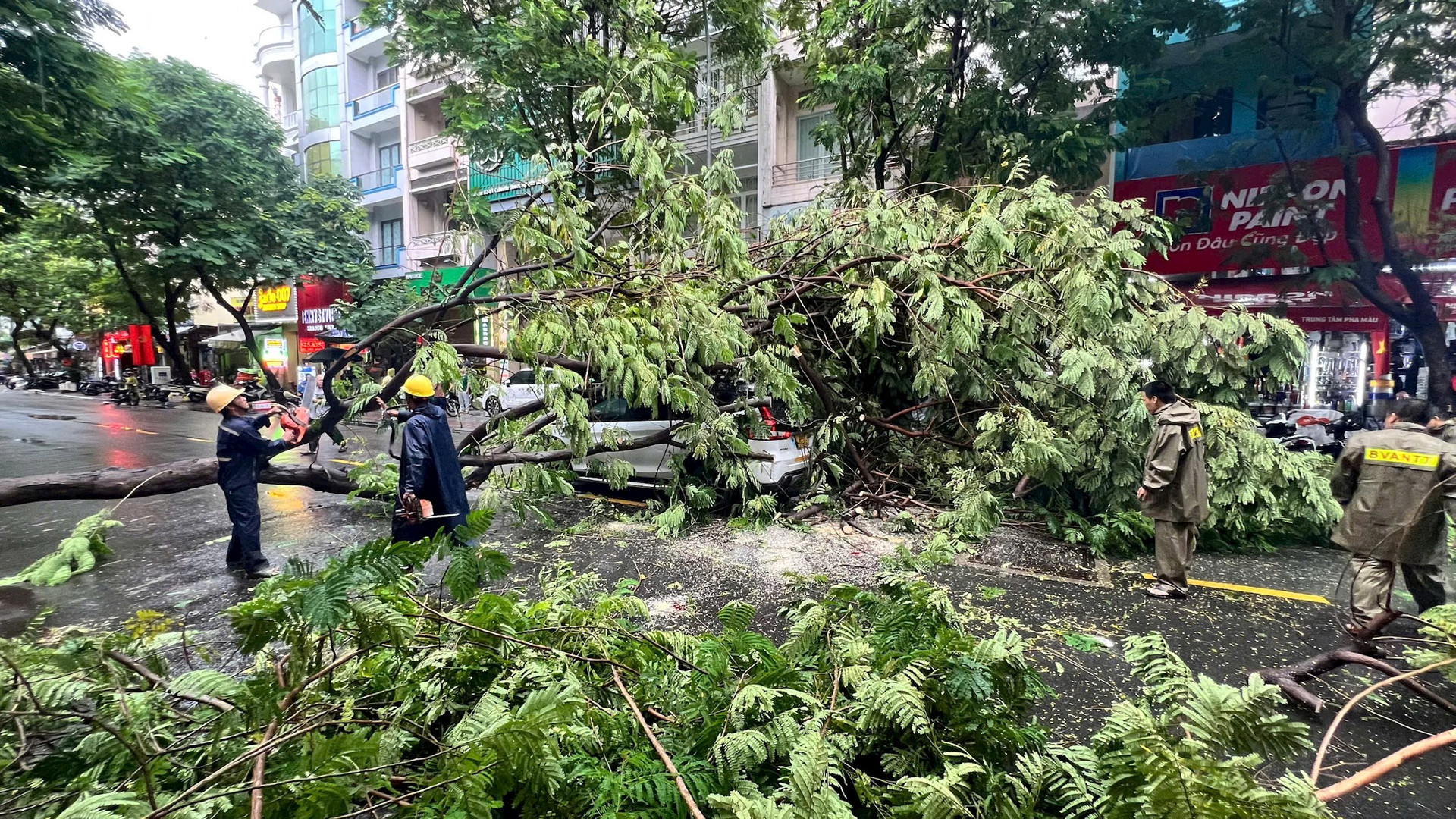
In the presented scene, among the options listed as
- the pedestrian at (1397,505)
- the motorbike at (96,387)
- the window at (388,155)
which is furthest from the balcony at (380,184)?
the pedestrian at (1397,505)

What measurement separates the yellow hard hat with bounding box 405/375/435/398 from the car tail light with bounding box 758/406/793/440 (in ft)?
11.5

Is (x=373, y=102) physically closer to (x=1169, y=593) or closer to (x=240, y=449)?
(x=240, y=449)

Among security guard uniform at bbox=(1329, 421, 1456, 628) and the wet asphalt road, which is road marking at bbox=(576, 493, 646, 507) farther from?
security guard uniform at bbox=(1329, 421, 1456, 628)

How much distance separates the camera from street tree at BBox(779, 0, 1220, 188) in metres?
8.94

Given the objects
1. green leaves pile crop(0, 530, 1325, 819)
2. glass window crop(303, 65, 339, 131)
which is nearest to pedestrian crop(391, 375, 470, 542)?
green leaves pile crop(0, 530, 1325, 819)

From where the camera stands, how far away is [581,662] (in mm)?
2215

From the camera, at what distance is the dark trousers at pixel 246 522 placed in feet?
17.5

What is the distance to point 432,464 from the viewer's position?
4.36 m

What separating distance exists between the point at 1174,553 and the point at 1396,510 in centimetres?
120

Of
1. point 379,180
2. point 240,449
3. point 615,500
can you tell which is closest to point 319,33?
point 379,180

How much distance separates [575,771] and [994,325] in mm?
5565

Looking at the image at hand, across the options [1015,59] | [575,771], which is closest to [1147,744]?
[575,771]

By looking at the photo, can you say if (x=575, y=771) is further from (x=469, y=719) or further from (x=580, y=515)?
(x=580, y=515)

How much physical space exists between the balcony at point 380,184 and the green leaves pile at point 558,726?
86.0ft
